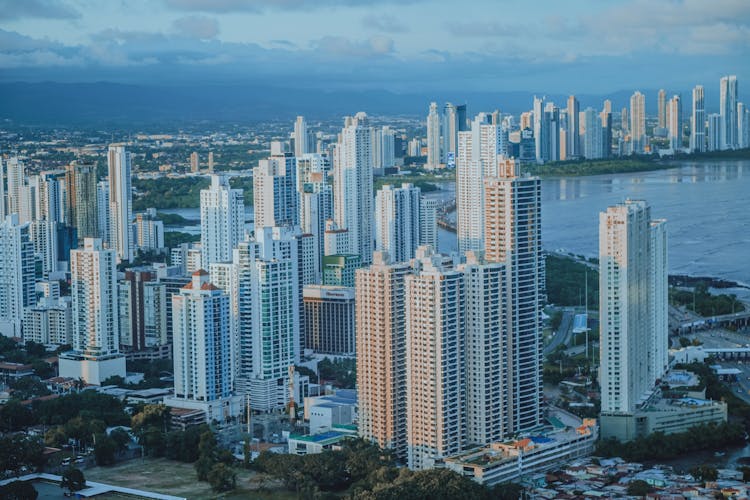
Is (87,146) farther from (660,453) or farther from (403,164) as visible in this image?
(660,453)

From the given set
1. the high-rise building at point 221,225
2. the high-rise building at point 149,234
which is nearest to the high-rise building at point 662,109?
the high-rise building at point 149,234

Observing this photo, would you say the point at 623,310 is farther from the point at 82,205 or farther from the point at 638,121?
the point at 638,121

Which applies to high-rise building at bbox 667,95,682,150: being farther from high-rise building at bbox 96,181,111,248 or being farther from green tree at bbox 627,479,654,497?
green tree at bbox 627,479,654,497

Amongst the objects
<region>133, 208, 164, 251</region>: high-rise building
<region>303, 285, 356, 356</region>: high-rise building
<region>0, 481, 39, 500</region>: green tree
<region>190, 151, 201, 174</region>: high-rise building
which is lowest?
<region>0, 481, 39, 500</region>: green tree

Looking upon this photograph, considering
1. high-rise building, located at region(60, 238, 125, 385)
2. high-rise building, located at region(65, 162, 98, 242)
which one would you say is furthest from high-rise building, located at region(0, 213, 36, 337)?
high-rise building, located at region(65, 162, 98, 242)

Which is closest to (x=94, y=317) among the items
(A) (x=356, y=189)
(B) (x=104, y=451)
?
(B) (x=104, y=451)

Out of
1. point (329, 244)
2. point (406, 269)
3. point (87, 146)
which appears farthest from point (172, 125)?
point (406, 269)
